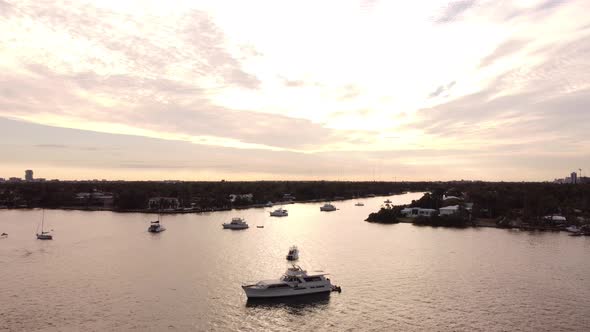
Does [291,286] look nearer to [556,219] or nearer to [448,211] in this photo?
[448,211]

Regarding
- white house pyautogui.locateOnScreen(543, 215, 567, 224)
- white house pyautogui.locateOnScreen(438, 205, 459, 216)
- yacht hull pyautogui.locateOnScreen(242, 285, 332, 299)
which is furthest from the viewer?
white house pyautogui.locateOnScreen(438, 205, 459, 216)

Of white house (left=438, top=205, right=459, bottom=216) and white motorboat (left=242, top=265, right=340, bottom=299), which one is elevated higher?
white house (left=438, top=205, right=459, bottom=216)

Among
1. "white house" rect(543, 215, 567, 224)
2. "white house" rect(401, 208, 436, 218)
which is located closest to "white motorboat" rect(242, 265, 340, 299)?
"white house" rect(401, 208, 436, 218)

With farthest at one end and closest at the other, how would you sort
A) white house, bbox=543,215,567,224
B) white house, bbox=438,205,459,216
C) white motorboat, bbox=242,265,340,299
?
white house, bbox=438,205,459,216
white house, bbox=543,215,567,224
white motorboat, bbox=242,265,340,299

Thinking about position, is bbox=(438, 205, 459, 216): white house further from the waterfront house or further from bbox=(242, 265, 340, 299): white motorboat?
the waterfront house

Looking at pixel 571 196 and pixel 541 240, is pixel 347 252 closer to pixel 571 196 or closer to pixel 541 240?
pixel 541 240

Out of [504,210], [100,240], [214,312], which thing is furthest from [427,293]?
[504,210]

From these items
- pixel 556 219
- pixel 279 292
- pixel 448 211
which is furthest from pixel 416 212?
pixel 279 292
